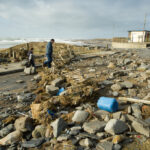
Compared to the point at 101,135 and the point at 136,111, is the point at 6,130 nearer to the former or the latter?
the point at 101,135

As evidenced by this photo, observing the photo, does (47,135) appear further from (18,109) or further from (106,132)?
(18,109)

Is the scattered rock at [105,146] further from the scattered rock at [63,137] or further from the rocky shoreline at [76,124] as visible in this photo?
the scattered rock at [63,137]

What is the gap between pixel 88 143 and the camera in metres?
2.51

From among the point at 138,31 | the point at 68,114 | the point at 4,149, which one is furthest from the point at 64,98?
the point at 138,31

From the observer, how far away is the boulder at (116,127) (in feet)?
8.93

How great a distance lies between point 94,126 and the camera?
2.90 m

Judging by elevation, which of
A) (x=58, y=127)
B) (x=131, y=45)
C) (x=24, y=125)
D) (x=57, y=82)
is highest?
(x=131, y=45)

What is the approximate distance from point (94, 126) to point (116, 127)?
1.45ft

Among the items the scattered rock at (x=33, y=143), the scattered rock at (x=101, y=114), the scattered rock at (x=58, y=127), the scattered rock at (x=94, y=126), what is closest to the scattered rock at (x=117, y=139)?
the scattered rock at (x=94, y=126)

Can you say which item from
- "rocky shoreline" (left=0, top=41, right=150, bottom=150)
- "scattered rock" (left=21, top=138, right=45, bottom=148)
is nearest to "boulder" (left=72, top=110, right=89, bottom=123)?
"rocky shoreline" (left=0, top=41, right=150, bottom=150)

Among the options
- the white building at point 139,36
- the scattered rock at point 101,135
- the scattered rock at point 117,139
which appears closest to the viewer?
the scattered rock at point 117,139

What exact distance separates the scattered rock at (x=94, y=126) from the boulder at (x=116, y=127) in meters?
0.12

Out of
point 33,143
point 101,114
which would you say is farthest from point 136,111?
point 33,143

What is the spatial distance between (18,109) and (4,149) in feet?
5.34
